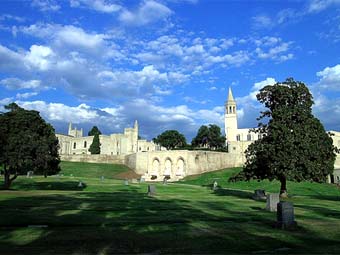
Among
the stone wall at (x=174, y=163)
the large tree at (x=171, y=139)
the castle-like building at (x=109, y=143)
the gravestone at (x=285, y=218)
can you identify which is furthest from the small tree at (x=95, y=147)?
the gravestone at (x=285, y=218)

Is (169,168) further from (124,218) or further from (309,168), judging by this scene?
(124,218)

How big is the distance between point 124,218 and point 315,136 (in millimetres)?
19403

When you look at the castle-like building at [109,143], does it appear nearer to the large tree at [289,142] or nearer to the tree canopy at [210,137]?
the tree canopy at [210,137]

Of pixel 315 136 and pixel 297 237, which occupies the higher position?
pixel 315 136

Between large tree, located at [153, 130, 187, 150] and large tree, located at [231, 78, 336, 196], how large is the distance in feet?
300

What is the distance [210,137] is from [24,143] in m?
90.4


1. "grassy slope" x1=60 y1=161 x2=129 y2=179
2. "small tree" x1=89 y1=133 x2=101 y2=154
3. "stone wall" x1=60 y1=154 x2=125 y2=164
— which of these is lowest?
"grassy slope" x1=60 y1=161 x2=129 y2=179

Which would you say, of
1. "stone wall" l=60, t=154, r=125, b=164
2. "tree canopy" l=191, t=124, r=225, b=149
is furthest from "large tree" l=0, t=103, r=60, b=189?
"tree canopy" l=191, t=124, r=225, b=149

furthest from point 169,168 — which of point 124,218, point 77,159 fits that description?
point 124,218

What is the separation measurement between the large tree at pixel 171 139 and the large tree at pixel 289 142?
300ft

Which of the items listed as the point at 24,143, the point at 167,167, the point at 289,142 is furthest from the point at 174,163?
the point at 289,142

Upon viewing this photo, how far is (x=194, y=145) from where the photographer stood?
12550cm

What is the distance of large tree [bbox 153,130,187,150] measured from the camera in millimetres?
123688

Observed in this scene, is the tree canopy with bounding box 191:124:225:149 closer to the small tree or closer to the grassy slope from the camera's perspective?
the small tree
